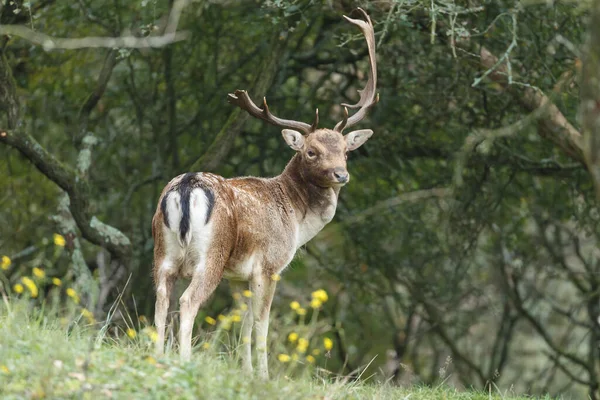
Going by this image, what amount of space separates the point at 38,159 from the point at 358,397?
4.70 m

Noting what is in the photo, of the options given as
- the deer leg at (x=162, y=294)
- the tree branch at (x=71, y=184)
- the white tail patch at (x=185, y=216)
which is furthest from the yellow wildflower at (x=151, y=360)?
the tree branch at (x=71, y=184)

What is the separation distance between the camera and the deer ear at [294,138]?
882cm

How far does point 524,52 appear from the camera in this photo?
11508 millimetres

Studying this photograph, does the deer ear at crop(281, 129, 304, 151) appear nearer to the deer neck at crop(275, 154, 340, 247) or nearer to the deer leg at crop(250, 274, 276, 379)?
the deer neck at crop(275, 154, 340, 247)

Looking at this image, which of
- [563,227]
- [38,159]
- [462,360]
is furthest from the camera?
[462,360]

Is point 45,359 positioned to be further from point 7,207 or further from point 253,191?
point 7,207

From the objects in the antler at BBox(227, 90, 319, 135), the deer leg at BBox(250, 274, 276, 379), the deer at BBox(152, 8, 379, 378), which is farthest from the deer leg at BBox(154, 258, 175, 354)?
the antler at BBox(227, 90, 319, 135)

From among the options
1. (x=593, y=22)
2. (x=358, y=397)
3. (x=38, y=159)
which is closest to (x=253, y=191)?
(x=358, y=397)

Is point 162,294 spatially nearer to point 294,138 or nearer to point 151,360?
point 151,360

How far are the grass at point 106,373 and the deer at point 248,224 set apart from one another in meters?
0.32

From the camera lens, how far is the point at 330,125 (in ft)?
42.7

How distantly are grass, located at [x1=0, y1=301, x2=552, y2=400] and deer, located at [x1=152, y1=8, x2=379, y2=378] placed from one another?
0.32 m

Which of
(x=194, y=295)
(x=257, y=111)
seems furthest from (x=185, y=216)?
(x=257, y=111)

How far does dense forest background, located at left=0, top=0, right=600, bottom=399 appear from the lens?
11.1 m
